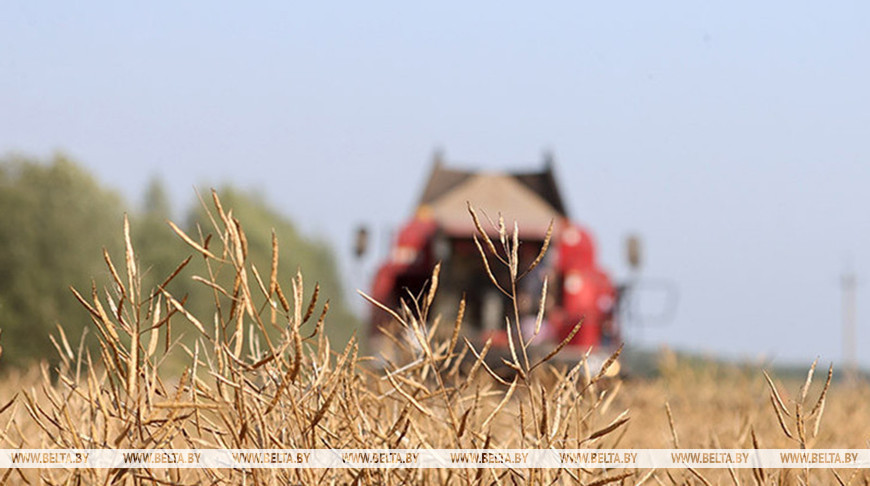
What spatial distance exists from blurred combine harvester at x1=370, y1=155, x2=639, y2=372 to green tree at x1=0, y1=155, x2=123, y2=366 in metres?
6.13

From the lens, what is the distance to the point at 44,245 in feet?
61.5

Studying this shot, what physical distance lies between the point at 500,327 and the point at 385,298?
5.87 ft

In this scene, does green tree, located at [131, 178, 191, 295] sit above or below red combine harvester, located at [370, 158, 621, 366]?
below

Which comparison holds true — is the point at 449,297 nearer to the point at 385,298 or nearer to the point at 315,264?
the point at 385,298

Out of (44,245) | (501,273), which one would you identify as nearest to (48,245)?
(44,245)

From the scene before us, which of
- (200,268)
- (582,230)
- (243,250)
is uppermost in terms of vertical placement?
(243,250)

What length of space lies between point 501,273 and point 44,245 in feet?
33.0

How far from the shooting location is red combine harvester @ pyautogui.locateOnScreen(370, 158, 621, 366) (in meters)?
12.5

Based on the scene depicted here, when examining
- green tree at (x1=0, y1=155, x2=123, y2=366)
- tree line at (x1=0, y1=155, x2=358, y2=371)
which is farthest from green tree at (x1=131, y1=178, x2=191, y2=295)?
green tree at (x1=0, y1=155, x2=123, y2=366)

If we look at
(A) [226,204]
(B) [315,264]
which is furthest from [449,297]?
(B) [315,264]

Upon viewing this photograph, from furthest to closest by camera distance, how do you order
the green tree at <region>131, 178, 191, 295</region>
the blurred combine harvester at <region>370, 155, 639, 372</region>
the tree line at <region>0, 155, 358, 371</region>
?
the green tree at <region>131, 178, 191, 295</region> → the tree line at <region>0, 155, 358, 371</region> → the blurred combine harvester at <region>370, 155, 639, 372</region>

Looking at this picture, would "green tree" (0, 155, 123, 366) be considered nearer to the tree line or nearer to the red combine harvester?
the tree line

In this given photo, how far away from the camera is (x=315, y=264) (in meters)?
46.4

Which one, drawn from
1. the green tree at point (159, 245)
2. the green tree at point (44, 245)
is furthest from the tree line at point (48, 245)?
the green tree at point (159, 245)
